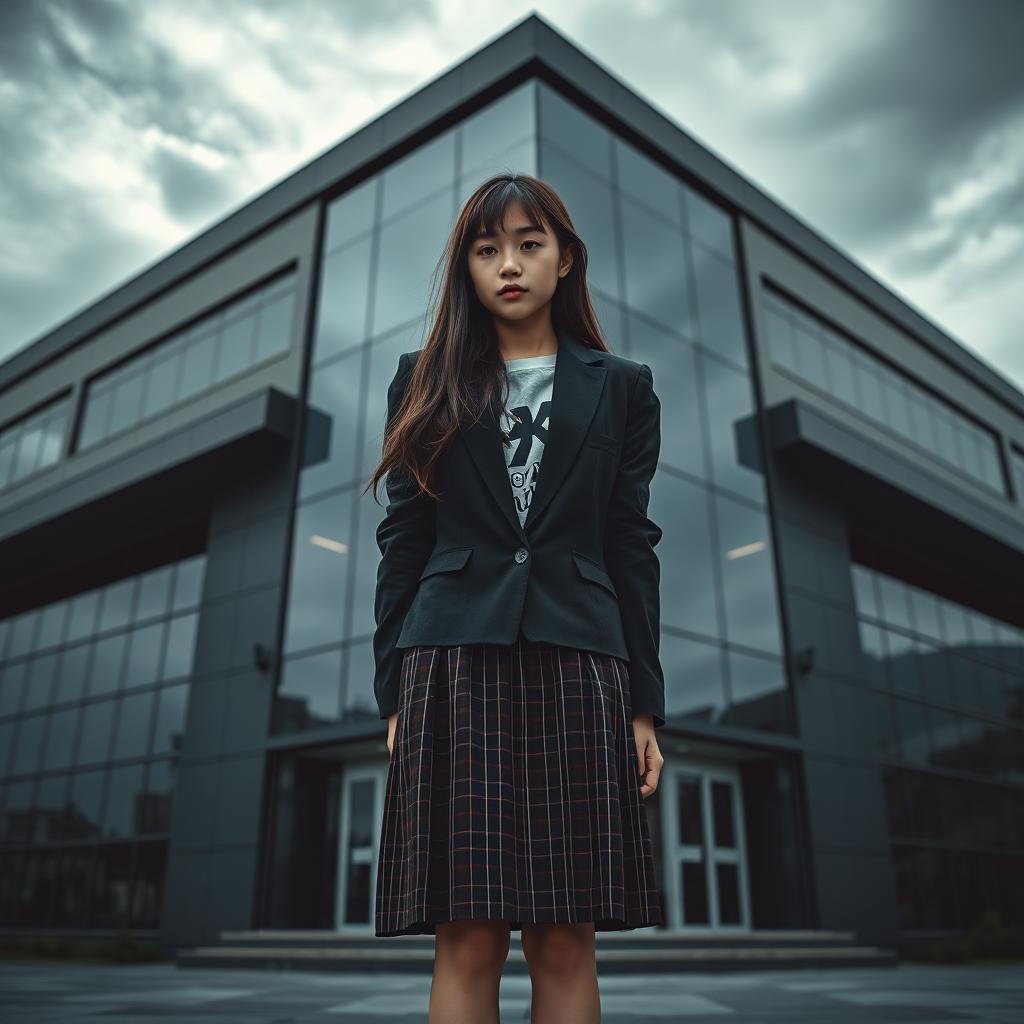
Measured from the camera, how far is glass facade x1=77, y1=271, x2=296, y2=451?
14.4 metres

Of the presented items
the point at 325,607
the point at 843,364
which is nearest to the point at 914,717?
the point at 843,364

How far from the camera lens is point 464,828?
1.51m

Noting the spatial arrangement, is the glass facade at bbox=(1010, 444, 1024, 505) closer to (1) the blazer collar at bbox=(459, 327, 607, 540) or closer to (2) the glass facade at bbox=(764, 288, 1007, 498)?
(2) the glass facade at bbox=(764, 288, 1007, 498)

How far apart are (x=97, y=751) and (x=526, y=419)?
15.7 metres

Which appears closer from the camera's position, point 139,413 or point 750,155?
point 139,413

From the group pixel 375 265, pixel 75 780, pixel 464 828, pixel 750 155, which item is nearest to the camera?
pixel 464 828

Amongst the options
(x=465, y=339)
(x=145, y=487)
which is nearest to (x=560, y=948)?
(x=465, y=339)

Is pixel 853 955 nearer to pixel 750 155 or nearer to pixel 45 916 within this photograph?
pixel 45 916

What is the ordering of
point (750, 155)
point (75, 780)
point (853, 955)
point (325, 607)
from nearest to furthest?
point (853, 955)
point (325, 607)
point (75, 780)
point (750, 155)

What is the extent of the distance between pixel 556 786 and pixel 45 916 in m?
16.2

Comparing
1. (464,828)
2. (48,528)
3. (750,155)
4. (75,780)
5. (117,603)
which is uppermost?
(750,155)

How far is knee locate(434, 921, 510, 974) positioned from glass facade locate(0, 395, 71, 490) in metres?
18.6

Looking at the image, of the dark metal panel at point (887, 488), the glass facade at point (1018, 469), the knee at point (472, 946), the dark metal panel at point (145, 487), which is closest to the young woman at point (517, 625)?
the knee at point (472, 946)

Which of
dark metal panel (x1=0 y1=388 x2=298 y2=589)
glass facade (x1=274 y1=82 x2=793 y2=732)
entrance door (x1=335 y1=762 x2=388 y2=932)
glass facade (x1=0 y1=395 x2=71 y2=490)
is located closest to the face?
glass facade (x1=274 y1=82 x2=793 y2=732)
